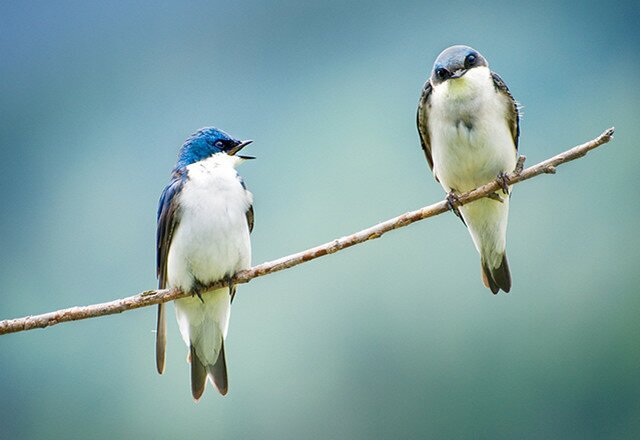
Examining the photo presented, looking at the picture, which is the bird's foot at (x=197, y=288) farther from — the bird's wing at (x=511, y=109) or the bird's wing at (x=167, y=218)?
the bird's wing at (x=511, y=109)

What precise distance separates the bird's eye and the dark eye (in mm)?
58

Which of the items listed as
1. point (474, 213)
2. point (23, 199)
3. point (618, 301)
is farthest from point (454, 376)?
point (23, 199)

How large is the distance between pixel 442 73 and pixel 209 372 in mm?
1115

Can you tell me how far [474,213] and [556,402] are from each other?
44.5 inches

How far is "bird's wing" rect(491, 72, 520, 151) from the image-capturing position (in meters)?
2.27

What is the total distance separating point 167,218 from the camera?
2.31 metres

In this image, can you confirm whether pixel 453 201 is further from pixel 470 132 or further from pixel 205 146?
pixel 205 146

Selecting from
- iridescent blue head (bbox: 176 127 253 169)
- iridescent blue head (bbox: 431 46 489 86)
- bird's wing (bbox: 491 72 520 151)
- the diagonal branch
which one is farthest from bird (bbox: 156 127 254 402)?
bird's wing (bbox: 491 72 520 151)

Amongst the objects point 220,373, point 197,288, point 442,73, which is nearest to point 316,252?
point 197,288

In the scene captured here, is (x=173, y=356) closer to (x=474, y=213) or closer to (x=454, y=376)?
(x=454, y=376)

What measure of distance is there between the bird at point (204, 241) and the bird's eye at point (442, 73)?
2.09ft

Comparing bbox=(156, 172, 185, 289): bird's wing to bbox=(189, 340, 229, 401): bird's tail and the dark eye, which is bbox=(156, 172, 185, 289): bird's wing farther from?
the dark eye

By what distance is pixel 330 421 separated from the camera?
→ 10.7ft

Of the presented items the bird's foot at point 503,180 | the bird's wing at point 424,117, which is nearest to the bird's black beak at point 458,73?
the bird's wing at point 424,117
